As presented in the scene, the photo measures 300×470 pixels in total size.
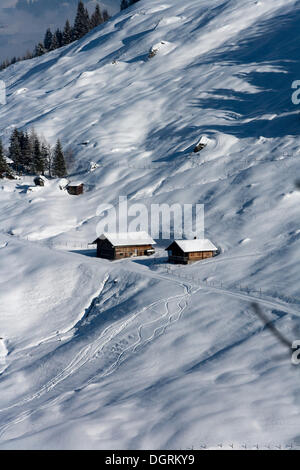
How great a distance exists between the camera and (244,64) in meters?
106

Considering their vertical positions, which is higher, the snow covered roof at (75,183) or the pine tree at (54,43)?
the pine tree at (54,43)

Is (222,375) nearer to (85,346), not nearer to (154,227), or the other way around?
(85,346)

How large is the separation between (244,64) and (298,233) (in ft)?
208

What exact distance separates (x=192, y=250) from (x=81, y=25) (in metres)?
146

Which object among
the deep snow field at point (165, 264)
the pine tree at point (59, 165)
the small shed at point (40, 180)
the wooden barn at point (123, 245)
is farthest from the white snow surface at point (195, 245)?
the pine tree at point (59, 165)

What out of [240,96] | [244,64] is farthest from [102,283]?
[244,64]

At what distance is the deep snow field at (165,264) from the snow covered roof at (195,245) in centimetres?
152

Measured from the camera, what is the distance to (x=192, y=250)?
185ft

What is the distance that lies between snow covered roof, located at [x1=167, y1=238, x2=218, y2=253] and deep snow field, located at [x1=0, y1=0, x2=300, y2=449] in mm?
1518

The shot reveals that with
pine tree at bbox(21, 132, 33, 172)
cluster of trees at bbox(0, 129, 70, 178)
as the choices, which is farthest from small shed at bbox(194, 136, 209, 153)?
pine tree at bbox(21, 132, 33, 172)

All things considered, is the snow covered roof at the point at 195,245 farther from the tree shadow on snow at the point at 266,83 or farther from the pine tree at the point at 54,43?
the pine tree at the point at 54,43

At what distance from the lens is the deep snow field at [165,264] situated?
2850 centimetres

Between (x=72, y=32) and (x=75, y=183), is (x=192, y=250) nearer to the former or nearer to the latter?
(x=75, y=183)

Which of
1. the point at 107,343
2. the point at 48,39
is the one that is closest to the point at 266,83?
the point at 107,343
